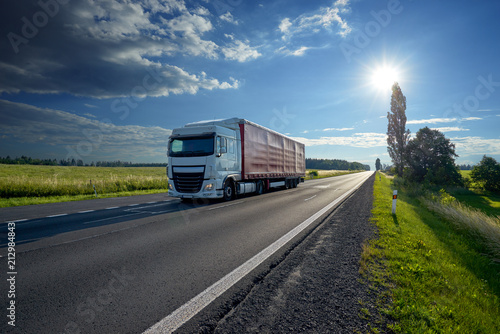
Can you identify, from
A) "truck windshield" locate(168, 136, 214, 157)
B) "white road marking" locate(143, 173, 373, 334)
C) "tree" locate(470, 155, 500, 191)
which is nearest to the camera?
"white road marking" locate(143, 173, 373, 334)

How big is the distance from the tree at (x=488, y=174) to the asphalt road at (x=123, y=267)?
5720 centimetres

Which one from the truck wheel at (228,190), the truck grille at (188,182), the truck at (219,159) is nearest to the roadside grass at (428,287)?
the truck at (219,159)

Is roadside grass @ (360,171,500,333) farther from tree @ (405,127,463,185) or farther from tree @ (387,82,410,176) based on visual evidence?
tree @ (405,127,463,185)

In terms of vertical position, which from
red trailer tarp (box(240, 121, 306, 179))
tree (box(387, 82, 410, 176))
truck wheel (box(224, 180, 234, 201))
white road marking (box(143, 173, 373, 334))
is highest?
tree (box(387, 82, 410, 176))

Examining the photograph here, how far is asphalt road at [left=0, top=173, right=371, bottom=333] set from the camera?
2629 mm

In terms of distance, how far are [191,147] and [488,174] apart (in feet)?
192

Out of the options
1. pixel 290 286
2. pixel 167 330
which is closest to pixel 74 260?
pixel 167 330

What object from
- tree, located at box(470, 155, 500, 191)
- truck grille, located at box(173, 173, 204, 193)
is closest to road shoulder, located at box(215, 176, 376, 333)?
truck grille, located at box(173, 173, 204, 193)

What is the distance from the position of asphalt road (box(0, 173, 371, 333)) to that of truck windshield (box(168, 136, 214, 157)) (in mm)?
4316

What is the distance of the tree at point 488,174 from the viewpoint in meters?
44.7

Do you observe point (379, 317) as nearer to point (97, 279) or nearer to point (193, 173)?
point (97, 279)

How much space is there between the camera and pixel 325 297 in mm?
3041

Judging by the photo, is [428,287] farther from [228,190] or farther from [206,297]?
[228,190]

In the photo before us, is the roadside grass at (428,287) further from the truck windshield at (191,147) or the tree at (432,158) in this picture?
the tree at (432,158)
